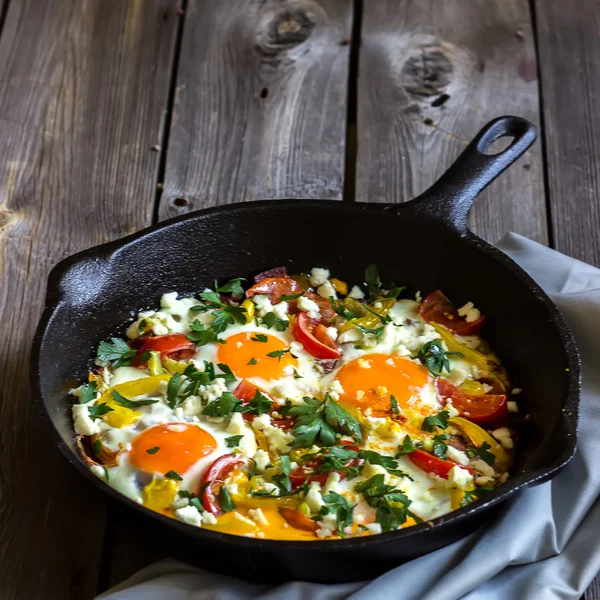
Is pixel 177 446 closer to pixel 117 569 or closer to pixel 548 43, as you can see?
pixel 117 569

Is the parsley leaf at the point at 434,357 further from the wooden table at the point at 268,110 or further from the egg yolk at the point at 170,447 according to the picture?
the wooden table at the point at 268,110

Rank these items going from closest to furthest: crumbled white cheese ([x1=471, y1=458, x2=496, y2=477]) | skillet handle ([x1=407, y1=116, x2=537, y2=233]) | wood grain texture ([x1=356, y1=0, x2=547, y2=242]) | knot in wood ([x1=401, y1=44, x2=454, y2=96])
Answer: crumbled white cheese ([x1=471, y1=458, x2=496, y2=477]), skillet handle ([x1=407, y1=116, x2=537, y2=233]), wood grain texture ([x1=356, y1=0, x2=547, y2=242]), knot in wood ([x1=401, y1=44, x2=454, y2=96])

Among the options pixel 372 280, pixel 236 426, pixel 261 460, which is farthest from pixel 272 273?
pixel 261 460

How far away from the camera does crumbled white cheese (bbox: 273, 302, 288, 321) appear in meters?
2.65

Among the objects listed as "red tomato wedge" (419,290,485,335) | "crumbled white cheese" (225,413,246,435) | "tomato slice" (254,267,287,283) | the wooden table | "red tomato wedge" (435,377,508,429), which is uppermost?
the wooden table

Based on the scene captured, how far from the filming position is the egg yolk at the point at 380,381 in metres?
2.40

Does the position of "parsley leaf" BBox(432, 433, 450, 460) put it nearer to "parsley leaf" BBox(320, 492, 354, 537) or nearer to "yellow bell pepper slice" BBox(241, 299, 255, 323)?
"parsley leaf" BBox(320, 492, 354, 537)

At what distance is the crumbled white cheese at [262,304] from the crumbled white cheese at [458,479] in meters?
0.81

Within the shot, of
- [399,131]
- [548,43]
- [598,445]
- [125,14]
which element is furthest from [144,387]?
[548,43]

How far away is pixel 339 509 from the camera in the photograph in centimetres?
207

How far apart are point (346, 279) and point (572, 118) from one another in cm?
144

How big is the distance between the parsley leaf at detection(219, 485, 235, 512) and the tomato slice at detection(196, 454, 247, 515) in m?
0.01

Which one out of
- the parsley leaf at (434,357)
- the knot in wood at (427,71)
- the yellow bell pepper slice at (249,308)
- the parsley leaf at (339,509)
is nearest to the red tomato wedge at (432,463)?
the parsley leaf at (339,509)

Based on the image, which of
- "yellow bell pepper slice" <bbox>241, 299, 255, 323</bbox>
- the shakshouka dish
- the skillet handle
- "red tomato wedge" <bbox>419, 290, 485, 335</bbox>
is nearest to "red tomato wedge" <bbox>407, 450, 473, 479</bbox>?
the shakshouka dish
